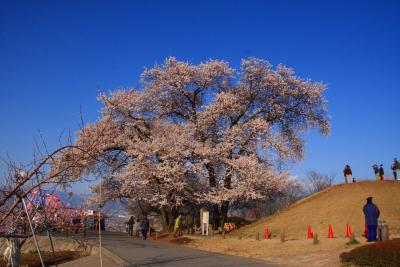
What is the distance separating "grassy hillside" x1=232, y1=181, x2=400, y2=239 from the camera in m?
25.2

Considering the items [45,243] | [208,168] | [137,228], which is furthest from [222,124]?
[45,243]

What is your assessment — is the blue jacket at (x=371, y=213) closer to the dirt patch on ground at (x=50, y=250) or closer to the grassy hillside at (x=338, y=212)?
the grassy hillside at (x=338, y=212)

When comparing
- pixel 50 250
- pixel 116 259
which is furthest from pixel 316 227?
pixel 50 250

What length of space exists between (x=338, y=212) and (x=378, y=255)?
588 inches

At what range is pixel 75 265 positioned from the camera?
56.1 feet

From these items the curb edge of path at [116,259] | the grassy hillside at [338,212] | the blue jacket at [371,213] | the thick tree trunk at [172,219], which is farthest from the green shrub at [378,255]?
the thick tree trunk at [172,219]

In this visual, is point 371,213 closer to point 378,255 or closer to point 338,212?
point 378,255

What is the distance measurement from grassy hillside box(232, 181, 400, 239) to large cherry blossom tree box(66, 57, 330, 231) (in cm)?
343

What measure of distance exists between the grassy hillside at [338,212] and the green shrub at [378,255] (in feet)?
30.3

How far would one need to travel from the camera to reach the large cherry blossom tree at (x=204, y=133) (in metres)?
33.7

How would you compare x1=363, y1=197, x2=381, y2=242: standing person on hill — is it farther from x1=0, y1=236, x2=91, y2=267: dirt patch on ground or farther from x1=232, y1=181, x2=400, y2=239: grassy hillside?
x1=0, y1=236, x2=91, y2=267: dirt patch on ground

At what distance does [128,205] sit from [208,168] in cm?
1506

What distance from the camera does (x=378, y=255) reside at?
42.3 feet

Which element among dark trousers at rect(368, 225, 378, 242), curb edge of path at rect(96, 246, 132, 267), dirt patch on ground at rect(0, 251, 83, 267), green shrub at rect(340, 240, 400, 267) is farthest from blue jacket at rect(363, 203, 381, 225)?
dirt patch on ground at rect(0, 251, 83, 267)
